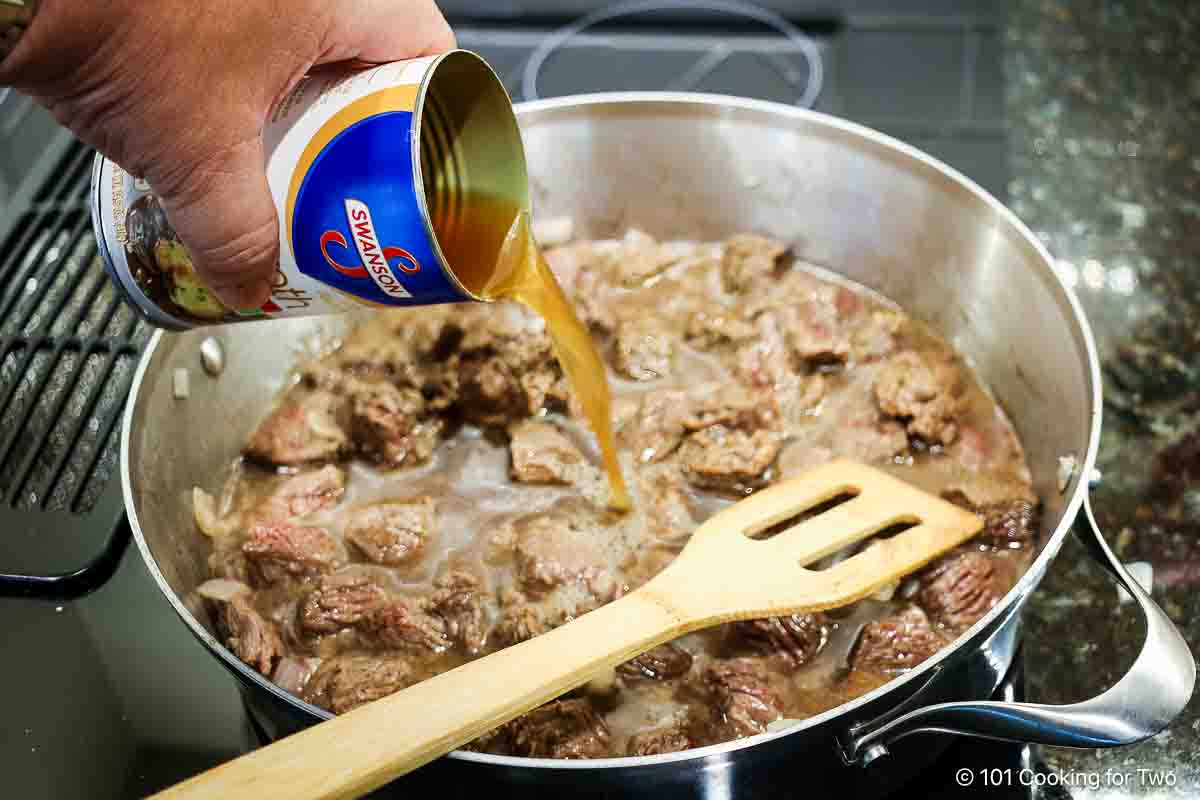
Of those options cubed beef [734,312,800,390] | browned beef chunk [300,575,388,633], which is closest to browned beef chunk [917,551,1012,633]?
cubed beef [734,312,800,390]

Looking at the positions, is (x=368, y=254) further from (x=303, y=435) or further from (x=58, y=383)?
(x=58, y=383)

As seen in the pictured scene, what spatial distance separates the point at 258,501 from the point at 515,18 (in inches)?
63.7

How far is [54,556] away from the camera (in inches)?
78.1

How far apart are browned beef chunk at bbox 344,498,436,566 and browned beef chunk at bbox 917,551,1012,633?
849 millimetres

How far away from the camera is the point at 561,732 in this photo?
1688mm

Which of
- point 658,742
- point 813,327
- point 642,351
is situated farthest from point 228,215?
point 813,327

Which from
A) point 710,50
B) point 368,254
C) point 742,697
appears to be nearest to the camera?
point 368,254

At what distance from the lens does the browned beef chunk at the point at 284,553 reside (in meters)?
2.00

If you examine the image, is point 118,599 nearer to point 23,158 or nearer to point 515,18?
point 23,158

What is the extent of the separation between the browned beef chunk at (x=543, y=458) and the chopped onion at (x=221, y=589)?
0.52 m

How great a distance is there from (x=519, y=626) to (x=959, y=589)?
0.70m

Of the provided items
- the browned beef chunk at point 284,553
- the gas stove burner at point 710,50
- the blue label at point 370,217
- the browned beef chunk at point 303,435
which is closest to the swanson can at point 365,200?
the blue label at point 370,217

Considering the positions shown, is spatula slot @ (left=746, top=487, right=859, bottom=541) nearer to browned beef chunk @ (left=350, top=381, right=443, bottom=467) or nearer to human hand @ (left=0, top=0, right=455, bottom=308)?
browned beef chunk @ (left=350, top=381, right=443, bottom=467)

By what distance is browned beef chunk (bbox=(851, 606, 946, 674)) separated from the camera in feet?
5.93
